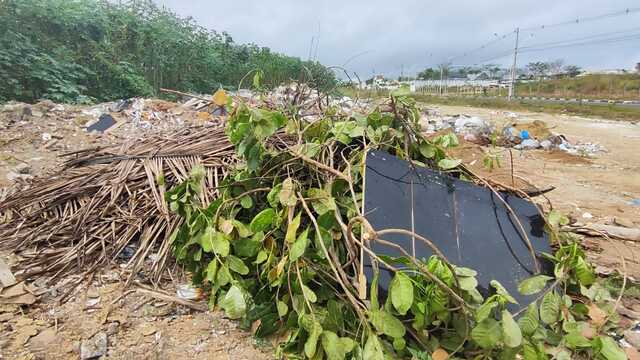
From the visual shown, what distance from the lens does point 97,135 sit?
491 centimetres

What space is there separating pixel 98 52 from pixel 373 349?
29.2 ft

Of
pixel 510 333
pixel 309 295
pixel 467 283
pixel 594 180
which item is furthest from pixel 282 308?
pixel 594 180

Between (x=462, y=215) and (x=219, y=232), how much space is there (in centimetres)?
113

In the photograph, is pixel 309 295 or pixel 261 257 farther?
pixel 261 257

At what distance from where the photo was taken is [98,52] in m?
8.25

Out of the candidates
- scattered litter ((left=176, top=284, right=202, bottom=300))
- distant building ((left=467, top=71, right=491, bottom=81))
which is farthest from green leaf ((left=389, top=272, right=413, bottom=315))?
distant building ((left=467, top=71, right=491, bottom=81))

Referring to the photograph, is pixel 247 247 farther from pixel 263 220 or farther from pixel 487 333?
pixel 487 333

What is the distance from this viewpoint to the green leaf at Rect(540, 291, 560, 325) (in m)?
1.47

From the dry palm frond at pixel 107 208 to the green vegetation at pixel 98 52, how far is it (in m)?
2.73

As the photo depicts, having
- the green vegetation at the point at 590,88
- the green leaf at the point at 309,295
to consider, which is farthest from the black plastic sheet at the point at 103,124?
the green vegetation at the point at 590,88

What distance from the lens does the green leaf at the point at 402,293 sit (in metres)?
1.26

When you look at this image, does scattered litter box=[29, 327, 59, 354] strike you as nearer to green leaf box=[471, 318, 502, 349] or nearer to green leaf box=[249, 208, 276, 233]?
green leaf box=[249, 208, 276, 233]

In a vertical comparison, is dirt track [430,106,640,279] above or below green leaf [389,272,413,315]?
below

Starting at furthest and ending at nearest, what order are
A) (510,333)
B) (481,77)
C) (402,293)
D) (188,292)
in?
1. (481,77)
2. (188,292)
3. (402,293)
4. (510,333)
